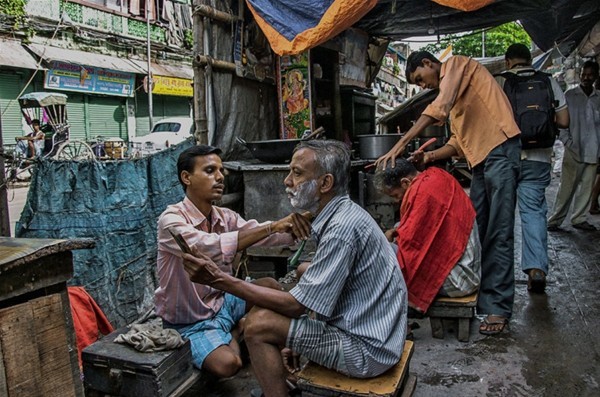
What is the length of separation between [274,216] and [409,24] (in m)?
4.23

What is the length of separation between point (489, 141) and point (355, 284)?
2.02 metres

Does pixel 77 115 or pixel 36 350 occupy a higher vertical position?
pixel 77 115

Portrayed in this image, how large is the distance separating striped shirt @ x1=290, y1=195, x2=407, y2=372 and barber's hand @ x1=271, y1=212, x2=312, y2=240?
33 cm

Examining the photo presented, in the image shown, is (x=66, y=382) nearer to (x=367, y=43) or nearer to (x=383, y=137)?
(x=383, y=137)

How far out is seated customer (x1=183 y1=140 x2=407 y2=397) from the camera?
223 cm

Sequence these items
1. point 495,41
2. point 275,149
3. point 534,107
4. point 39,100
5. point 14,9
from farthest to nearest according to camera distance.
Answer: point 495,41 → point 14,9 → point 39,100 → point 275,149 → point 534,107

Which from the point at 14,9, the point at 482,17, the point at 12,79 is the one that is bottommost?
the point at 482,17

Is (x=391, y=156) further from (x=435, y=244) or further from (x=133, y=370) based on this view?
(x=133, y=370)

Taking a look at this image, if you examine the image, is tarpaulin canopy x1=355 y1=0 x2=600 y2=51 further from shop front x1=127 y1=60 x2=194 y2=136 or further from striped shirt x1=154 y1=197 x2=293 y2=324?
shop front x1=127 y1=60 x2=194 y2=136

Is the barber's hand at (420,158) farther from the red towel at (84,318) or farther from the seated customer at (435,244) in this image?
the red towel at (84,318)

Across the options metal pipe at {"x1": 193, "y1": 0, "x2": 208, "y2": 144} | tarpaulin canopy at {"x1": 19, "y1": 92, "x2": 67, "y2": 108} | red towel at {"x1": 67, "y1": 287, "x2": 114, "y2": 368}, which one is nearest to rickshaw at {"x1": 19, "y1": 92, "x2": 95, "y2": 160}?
tarpaulin canopy at {"x1": 19, "y1": 92, "x2": 67, "y2": 108}

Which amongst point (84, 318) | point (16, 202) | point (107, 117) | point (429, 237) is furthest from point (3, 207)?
point (107, 117)

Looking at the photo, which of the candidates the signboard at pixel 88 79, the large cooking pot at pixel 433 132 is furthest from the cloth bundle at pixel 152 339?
the signboard at pixel 88 79

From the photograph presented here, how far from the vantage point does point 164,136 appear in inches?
758
